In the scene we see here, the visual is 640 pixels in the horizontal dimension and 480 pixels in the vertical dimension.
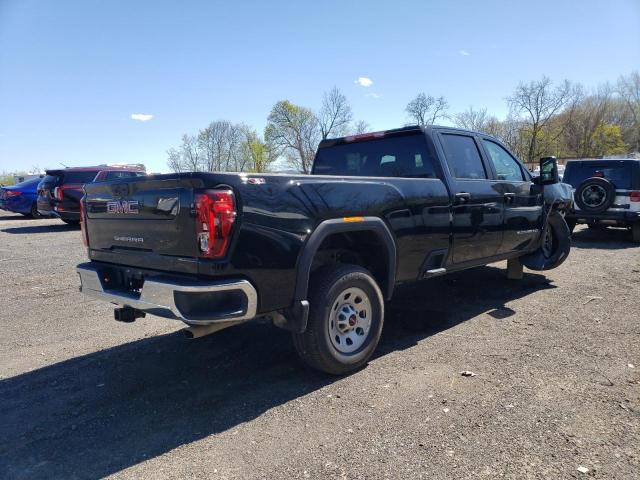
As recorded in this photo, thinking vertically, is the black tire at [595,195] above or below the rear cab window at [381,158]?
below

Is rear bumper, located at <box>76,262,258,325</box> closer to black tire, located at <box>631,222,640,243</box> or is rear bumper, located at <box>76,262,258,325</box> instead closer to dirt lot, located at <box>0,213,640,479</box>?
dirt lot, located at <box>0,213,640,479</box>

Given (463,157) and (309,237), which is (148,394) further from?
(463,157)

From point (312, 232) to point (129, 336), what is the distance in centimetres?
277

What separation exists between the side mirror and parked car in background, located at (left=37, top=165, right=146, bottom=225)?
11.2 m

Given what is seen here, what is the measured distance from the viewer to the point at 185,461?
272 cm

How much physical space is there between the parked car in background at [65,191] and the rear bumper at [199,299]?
454 inches

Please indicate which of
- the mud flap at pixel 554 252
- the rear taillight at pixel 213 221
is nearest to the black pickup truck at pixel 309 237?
the rear taillight at pixel 213 221

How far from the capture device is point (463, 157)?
508 centimetres

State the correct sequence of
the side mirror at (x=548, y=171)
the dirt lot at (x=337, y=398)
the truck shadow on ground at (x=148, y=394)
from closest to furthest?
the dirt lot at (x=337, y=398) → the truck shadow on ground at (x=148, y=394) → the side mirror at (x=548, y=171)

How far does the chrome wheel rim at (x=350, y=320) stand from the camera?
146 inches

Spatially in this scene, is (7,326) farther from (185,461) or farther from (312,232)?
(312,232)

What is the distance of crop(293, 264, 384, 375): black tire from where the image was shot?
11.4 ft

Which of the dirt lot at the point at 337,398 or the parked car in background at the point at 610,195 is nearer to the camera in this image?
the dirt lot at the point at 337,398

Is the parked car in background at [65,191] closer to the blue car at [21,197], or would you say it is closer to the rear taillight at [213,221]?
the blue car at [21,197]
